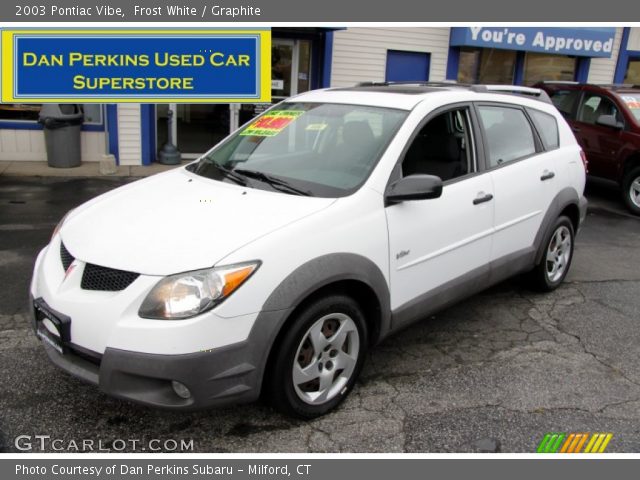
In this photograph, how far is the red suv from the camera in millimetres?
8625

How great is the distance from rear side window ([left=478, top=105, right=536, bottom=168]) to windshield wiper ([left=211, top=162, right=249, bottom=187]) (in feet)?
5.77

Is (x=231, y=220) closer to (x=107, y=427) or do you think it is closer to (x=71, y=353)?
(x=71, y=353)

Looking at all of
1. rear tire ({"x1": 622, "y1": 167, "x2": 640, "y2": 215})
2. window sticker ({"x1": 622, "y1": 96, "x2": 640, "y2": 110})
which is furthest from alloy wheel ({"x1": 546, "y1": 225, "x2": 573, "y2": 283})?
window sticker ({"x1": 622, "y1": 96, "x2": 640, "y2": 110})

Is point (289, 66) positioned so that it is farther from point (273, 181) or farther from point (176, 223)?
point (176, 223)

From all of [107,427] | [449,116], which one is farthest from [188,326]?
[449,116]

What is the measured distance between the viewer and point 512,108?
461 centimetres

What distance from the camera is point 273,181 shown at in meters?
3.51

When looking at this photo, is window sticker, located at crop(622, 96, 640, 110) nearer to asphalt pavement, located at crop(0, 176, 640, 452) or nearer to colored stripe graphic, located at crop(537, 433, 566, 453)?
asphalt pavement, located at crop(0, 176, 640, 452)

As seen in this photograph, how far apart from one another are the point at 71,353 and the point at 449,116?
2733 millimetres

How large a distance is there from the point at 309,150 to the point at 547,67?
12.6 metres

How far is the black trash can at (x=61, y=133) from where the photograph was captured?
9734 mm

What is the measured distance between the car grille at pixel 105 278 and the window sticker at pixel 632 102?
27.5ft

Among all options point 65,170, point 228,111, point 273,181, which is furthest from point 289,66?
point 273,181
